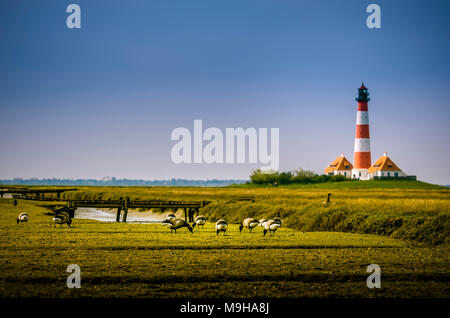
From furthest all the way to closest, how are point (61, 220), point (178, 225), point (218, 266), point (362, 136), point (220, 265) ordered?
point (362, 136)
point (61, 220)
point (178, 225)
point (220, 265)
point (218, 266)

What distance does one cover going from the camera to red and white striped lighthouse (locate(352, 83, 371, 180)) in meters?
109

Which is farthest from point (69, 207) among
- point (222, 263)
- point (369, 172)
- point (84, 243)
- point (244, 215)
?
point (369, 172)

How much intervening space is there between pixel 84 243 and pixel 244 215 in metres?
20.8

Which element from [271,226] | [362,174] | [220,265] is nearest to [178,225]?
[271,226]

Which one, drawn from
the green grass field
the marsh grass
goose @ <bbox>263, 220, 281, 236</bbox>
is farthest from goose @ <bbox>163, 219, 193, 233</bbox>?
goose @ <bbox>263, 220, 281, 236</bbox>

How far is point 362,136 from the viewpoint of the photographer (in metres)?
109

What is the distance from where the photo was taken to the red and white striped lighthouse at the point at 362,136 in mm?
109062

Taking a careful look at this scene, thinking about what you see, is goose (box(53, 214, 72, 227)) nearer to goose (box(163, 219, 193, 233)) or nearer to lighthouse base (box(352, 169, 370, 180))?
goose (box(163, 219, 193, 233))

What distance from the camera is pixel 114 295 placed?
1404cm

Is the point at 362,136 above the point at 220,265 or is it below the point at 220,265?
above

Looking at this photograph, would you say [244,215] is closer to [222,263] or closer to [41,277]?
[222,263]

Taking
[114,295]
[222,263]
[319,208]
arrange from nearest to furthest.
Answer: [114,295]
[222,263]
[319,208]

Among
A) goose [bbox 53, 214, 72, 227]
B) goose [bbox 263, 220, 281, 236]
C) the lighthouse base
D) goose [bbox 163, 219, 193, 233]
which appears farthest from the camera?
the lighthouse base

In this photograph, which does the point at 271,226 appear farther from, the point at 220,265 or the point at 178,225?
the point at 220,265
